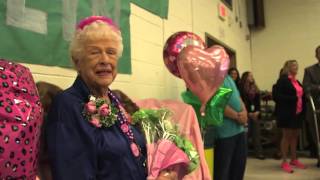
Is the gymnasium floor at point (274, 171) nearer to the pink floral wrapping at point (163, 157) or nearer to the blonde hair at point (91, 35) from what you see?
the pink floral wrapping at point (163, 157)

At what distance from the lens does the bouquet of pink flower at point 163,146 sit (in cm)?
170

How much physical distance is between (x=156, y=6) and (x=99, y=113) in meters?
1.83

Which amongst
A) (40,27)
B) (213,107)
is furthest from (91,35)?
(213,107)

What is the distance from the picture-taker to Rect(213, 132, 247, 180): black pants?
10.2ft

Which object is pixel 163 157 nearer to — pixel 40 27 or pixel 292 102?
pixel 40 27

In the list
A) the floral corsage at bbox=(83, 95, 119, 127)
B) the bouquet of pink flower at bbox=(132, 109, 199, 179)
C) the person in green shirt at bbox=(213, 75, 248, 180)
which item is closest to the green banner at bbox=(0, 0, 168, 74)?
the floral corsage at bbox=(83, 95, 119, 127)

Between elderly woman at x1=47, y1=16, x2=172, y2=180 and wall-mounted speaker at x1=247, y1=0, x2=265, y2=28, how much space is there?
6594 millimetres

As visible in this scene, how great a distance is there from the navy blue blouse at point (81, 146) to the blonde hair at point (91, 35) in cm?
13

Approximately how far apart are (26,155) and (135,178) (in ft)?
1.84

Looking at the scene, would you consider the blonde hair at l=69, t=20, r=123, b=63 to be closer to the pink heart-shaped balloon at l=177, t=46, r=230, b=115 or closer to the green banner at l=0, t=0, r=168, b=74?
the green banner at l=0, t=0, r=168, b=74

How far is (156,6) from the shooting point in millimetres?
3246

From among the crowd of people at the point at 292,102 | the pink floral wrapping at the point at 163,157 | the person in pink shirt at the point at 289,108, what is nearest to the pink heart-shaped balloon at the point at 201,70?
the pink floral wrapping at the point at 163,157

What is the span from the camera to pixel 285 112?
548cm

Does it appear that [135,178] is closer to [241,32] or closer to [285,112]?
[285,112]
